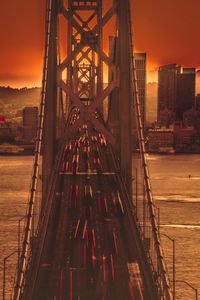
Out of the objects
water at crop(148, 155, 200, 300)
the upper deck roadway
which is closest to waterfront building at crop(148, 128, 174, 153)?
water at crop(148, 155, 200, 300)

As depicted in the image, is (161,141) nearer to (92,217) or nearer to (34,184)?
(92,217)

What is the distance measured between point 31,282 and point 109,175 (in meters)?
16.2

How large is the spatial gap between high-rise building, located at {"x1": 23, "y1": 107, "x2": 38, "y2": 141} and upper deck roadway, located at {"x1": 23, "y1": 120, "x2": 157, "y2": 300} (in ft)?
319

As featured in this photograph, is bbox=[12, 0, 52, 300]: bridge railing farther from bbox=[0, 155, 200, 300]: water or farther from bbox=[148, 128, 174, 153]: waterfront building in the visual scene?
bbox=[148, 128, 174, 153]: waterfront building

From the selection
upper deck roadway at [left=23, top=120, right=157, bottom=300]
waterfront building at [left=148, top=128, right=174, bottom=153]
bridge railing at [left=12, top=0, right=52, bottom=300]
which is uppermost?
bridge railing at [left=12, top=0, right=52, bottom=300]

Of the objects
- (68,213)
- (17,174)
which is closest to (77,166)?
(68,213)

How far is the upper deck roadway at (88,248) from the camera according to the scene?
1492 cm

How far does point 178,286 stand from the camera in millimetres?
21953

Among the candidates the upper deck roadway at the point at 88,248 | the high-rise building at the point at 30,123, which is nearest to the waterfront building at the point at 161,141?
the high-rise building at the point at 30,123

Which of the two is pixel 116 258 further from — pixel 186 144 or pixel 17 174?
pixel 186 144

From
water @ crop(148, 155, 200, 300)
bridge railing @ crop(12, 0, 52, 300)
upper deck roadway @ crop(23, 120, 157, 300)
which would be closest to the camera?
bridge railing @ crop(12, 0, 52, 300)

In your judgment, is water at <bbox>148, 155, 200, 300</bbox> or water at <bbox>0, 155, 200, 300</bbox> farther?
water at <bbox>0, 155, 200, 300</bbox>

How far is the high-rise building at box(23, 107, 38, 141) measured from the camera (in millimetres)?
129750

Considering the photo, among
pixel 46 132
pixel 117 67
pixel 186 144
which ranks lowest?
pixel 186 144
